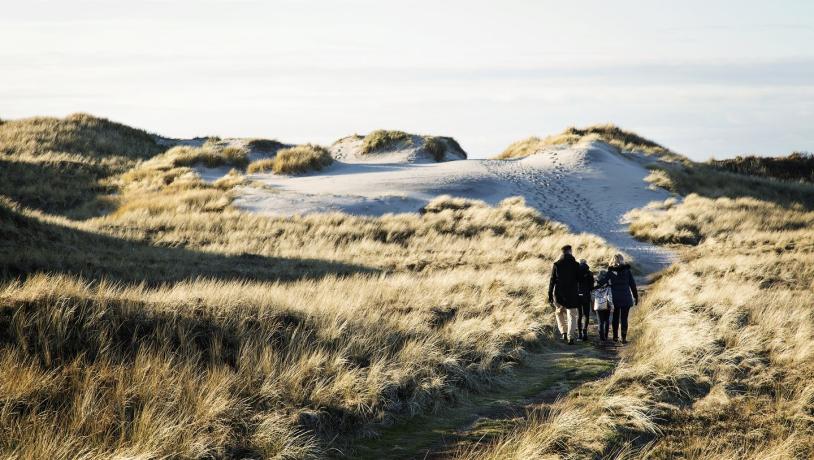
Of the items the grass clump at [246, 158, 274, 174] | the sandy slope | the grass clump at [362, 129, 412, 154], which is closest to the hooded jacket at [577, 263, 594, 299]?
the sandy slope

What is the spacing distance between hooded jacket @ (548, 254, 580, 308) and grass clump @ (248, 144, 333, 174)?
2754cm

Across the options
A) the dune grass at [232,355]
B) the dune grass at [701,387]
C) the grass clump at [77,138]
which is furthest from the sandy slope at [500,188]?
the grass clump at [77,138]

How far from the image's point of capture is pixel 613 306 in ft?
41.0

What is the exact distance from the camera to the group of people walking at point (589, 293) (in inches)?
487

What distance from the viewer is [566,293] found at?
1237cm

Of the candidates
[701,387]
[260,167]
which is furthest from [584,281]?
[260,167]

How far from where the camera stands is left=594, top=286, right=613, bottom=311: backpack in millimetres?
12406

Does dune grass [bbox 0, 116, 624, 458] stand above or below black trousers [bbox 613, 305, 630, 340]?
above

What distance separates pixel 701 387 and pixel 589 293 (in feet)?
13.4

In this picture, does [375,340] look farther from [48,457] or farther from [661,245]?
[661,245]

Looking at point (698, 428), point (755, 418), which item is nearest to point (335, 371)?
point (698, 428)

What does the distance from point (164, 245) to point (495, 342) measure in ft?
54.0

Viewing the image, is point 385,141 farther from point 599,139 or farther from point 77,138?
point 77,138

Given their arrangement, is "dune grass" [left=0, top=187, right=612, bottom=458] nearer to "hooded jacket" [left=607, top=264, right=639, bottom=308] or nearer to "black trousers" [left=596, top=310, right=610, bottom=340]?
"black trousers" [left=596, top=310, right=610, bottom=340]
